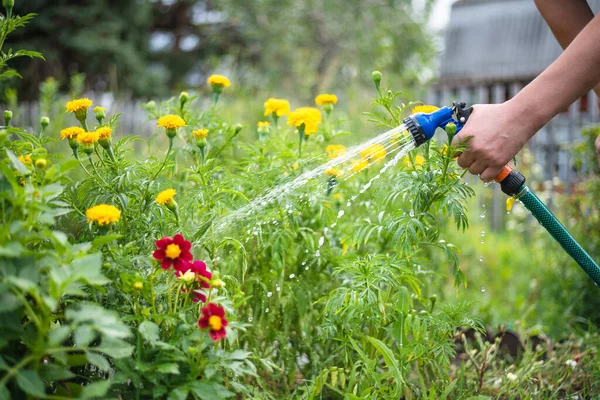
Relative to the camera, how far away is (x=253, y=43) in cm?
1112

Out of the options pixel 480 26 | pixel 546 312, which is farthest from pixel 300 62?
pixel 546 312

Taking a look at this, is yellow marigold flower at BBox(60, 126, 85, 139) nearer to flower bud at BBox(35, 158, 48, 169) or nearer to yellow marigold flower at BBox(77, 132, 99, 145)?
yellow marigold flower at BBox(77, 132, 99, 145)

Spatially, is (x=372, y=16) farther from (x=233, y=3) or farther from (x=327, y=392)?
(x=327, y=392)

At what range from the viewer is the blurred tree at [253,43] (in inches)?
342

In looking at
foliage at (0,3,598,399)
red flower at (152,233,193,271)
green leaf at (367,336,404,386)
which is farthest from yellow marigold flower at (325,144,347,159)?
red flower at (152,233,193,271)

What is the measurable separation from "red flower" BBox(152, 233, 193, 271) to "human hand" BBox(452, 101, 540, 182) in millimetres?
782

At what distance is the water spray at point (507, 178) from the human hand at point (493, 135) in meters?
0.05

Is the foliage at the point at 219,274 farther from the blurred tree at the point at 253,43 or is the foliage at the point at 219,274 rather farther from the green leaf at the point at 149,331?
the blurred tree at the point at 253,43

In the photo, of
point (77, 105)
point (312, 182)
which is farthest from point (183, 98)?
point (312, 182)

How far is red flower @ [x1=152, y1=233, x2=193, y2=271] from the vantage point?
3.88 feet

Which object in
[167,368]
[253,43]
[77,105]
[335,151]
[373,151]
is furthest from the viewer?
[253,43]

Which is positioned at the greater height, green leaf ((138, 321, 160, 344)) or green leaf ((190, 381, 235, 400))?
green leaf ((138, 321, 160, 344))

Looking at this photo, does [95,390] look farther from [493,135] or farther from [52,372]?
[493,135]

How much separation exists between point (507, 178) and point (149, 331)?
3.55ft
